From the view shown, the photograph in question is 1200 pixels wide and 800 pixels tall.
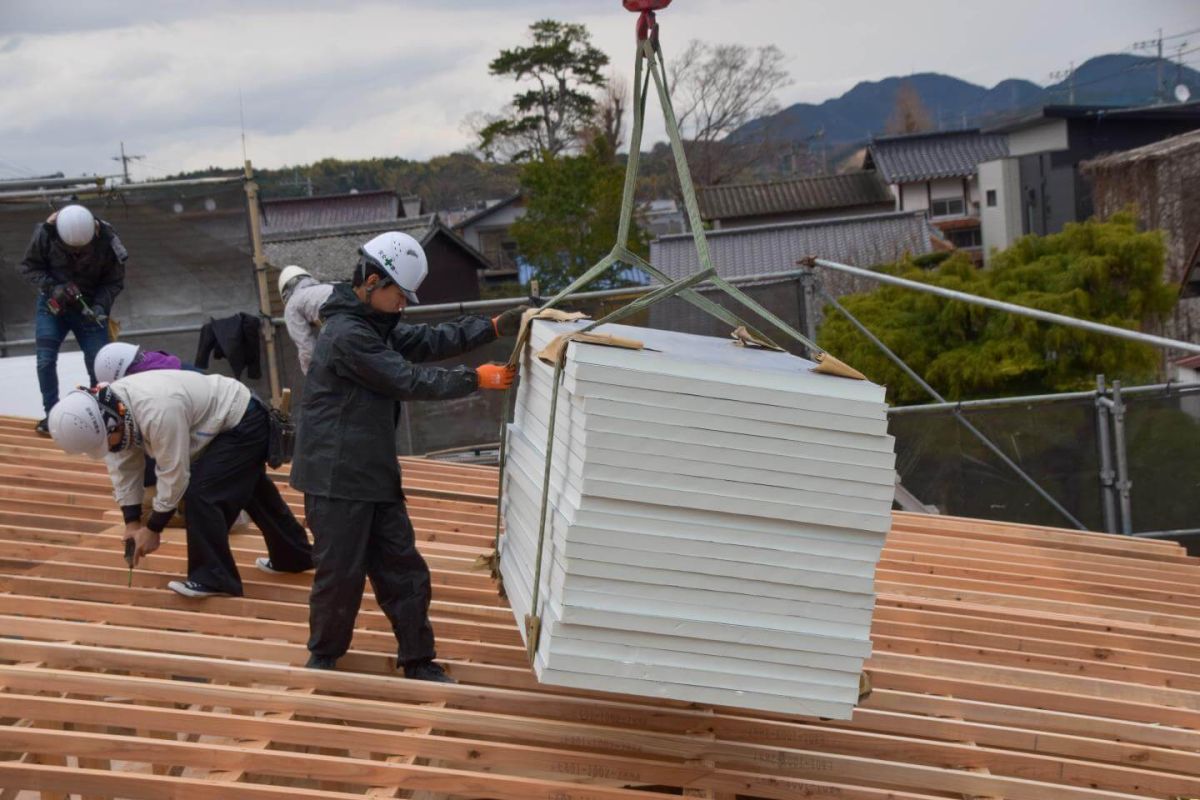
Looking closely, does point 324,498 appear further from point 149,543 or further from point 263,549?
point 263,549

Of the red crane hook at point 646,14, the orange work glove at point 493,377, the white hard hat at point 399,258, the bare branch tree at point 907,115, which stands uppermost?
the bare branch tree at point 907,115

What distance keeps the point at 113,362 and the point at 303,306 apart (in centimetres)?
222

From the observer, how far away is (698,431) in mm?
3254

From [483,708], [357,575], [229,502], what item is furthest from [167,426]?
[483,708]

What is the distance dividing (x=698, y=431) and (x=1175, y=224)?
26.5m

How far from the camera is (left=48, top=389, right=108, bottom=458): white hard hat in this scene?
4477 mm

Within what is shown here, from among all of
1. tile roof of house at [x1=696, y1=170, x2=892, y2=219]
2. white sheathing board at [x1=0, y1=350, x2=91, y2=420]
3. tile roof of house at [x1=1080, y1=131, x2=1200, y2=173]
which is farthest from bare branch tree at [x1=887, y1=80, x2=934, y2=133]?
white sheathing board at [x1=0, y1=350, x2=91, y2=420]

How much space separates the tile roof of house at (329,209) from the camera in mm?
45031

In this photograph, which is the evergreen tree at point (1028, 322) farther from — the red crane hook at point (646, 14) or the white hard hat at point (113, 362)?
the red crane hook at point (646, 14)

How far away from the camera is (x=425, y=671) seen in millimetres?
4250

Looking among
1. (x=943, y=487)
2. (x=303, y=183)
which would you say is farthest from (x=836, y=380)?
(x=303, y=183)

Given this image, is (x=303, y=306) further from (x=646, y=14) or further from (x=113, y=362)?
(x=646, y=14)

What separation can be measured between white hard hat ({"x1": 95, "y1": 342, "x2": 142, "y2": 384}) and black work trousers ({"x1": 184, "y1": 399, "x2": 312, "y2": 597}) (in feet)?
1.76

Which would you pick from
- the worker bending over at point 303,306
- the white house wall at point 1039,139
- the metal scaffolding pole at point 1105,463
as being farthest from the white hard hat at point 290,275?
the white house wall at point 1039,139
